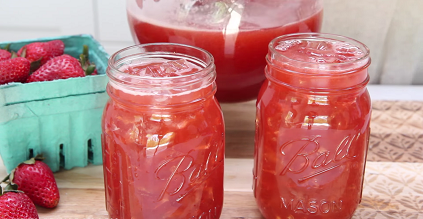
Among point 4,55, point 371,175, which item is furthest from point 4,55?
point 371,175

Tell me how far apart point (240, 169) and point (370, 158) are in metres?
0.34

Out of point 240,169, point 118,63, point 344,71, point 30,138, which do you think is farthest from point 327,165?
point 30,138

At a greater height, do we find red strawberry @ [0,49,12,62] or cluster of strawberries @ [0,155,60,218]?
red strawberry @ [0,49,12,62]

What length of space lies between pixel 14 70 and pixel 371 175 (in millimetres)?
869

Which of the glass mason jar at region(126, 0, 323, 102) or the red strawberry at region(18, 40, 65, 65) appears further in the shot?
the red strawberry at region(18, 40, 65, 65)

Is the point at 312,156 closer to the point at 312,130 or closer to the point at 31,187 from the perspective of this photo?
the point at 312,130

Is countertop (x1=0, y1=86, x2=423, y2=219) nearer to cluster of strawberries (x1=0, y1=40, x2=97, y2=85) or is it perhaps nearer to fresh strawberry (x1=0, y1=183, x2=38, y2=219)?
fresh strawberry (x1=0, y1=183, x2=38, y2=219)

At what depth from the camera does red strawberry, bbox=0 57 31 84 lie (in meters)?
1.00

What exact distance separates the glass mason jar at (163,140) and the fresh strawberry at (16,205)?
0.53 ft

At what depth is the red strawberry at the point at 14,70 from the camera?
997 millimetres

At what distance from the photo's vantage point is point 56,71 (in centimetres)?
103

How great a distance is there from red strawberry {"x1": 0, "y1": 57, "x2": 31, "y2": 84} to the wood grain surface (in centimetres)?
24

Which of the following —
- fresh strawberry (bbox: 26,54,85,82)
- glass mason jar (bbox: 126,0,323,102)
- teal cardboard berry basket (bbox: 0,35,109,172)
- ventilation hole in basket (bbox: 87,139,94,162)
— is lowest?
ventilation hole in basket (bbox: 87,139,94,162)

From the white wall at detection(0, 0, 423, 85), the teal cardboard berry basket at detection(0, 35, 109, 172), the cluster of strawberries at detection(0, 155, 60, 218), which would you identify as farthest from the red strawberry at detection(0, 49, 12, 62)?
the white wall at detection(0, 0, 423, 85)
